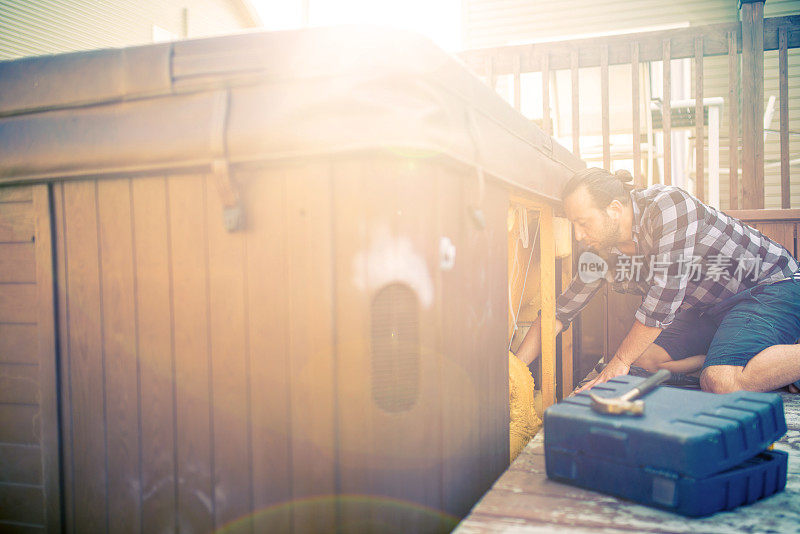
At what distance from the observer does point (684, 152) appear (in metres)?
6.67

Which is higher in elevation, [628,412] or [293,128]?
[293,128]

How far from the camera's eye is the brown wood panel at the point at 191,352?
1.19m

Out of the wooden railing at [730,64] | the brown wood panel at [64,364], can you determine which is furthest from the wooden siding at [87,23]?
the brown wood panel at [64,364]

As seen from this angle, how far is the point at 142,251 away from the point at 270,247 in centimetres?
34

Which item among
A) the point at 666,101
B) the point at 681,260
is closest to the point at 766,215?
the point at 666,101

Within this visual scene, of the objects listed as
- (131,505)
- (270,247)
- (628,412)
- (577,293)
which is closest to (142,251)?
(270,247)

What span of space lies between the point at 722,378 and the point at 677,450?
1351 mm

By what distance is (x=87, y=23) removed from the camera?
575 cm

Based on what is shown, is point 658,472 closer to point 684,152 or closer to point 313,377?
point 313,377

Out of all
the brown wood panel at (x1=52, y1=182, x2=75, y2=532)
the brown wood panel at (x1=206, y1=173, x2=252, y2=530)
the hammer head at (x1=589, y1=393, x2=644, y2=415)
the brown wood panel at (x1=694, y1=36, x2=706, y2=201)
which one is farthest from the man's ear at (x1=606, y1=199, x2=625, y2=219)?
the brown wood panel at (x1=52, y1=182, x2=75, y2=532)

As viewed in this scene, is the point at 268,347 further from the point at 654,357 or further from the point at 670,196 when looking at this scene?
the point at 654,357

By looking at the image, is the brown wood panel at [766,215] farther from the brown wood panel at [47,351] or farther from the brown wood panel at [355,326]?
the brown wood panel at [47,351]

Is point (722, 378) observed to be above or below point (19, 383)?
below

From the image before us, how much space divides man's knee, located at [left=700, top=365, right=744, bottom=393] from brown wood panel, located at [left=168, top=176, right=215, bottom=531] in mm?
2127
